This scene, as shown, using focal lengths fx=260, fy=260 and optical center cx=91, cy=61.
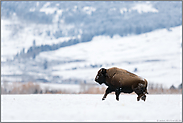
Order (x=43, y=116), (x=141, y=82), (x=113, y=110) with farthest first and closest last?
1. (x=141, y=82)
2. (x=113, y=110)
3. (x=43, y=116)

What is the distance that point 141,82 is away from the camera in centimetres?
1329

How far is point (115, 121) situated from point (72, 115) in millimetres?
1728

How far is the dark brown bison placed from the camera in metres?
13.2

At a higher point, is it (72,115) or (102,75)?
(102,75)

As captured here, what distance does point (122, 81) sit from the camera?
1327 cm

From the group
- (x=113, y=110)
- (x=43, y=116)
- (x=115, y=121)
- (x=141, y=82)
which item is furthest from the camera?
(x=141, y=82)

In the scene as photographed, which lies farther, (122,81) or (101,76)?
(101,76)

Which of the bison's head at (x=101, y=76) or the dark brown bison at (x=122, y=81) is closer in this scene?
the dark brown bison at (x=122, y=81)

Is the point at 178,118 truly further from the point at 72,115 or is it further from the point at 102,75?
the point at 102,75

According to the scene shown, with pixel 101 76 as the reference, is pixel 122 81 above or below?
below

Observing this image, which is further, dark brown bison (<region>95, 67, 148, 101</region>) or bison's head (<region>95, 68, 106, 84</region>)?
bison's head (<region>95, 68, 106, 84</region>)

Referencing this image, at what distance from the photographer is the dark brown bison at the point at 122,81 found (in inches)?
521

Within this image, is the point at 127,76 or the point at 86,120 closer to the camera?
the point at 86,120

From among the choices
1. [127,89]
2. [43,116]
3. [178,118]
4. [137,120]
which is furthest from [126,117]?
[127,89]
